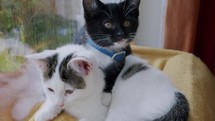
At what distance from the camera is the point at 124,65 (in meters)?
1.18

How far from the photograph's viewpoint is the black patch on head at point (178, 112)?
3.07ft

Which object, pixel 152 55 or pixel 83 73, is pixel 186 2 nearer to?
pixel 152 55

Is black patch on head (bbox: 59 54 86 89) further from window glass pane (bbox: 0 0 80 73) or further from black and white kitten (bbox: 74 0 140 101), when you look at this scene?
window glass pane (bbox: 0 0 80 73)

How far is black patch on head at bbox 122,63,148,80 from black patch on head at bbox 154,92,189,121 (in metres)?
0.18

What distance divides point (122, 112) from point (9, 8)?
1.89 feet

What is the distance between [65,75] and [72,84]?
36 mm

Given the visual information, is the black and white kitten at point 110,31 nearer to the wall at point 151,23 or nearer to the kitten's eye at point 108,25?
the kitten's eye at point 108,25

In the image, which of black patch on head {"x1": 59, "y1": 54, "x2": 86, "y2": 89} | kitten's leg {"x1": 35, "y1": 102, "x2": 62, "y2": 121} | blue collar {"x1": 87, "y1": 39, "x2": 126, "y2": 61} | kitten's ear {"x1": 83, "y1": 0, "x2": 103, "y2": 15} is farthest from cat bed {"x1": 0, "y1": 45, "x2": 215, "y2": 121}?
kitten's ear {"x1": 83, "y1": 0, "x2": 103, "y2": 15}

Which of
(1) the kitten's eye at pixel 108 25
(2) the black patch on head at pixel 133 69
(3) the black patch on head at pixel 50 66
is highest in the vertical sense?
(1) the kitten's eye at pixel 108 25

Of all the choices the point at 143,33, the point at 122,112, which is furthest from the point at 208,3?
the point at 122,112

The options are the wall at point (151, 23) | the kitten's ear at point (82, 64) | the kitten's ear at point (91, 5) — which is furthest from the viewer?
the wall at point (151, 23)

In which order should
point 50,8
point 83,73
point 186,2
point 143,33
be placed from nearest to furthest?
point 83,73
point 50,8
point 186,2
point 143,33

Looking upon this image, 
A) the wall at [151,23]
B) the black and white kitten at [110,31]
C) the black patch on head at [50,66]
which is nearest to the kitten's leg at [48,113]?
the black patch on head at [50,66]

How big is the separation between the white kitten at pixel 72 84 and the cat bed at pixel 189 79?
57 mm
